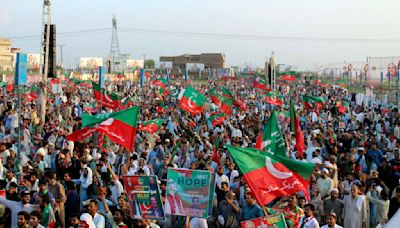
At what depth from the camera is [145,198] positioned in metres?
6.92

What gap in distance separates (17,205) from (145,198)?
2.35 m

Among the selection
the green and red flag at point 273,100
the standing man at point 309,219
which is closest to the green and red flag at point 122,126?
the standing man at point 309,219

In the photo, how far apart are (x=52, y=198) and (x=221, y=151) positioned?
14.9 feet

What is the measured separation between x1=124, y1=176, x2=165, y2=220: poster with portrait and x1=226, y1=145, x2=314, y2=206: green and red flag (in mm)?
1073

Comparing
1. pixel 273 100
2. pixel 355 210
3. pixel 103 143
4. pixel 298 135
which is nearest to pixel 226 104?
pixel 273 100

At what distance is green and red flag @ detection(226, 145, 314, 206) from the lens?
705 cm

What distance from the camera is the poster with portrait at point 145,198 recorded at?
6.86 m

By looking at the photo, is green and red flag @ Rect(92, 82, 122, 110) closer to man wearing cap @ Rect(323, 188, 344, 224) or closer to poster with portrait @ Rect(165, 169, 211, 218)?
man wearing cap @ Rect(323, 188, 344, 224)

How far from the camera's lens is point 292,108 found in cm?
1289

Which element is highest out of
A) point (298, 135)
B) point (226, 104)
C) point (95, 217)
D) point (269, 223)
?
point (226, 104)

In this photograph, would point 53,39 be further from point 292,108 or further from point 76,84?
point 76,84

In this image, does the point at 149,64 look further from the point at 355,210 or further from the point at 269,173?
the point at 269,173

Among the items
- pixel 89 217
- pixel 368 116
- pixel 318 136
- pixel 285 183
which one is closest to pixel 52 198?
pixel 89 217

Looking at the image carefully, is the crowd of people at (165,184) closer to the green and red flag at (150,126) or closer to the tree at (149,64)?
the green and red flag at (150,126)
